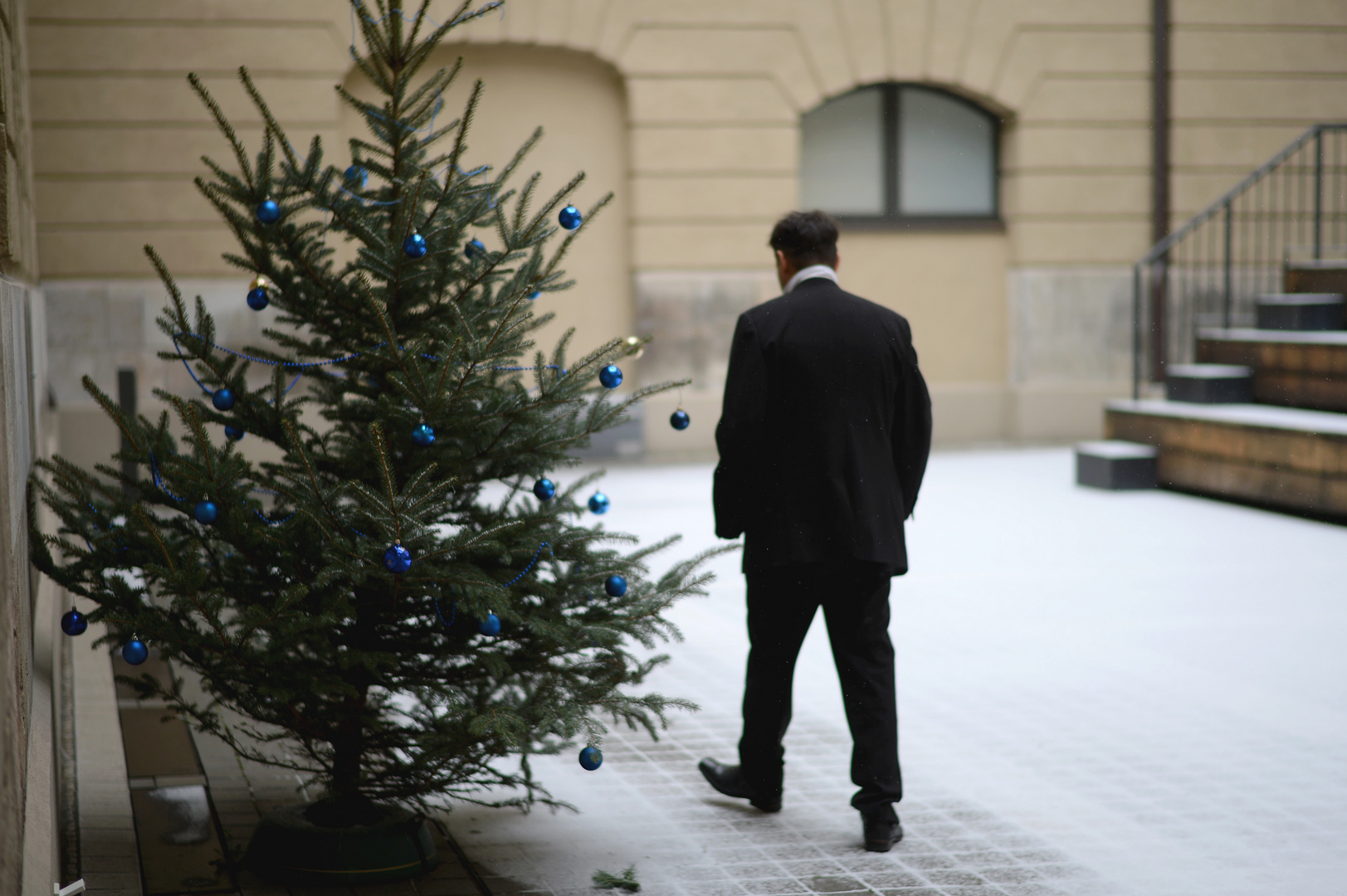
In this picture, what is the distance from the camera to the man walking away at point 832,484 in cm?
425

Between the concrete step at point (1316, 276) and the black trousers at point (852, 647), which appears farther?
the concrete step at point (1316, 276)

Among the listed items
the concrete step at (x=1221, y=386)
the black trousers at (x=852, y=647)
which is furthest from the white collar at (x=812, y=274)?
the concrete step at (x=1221, y=386)

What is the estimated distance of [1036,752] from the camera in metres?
5.29

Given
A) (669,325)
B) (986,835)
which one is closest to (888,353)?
(986,835)

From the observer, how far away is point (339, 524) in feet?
12.2

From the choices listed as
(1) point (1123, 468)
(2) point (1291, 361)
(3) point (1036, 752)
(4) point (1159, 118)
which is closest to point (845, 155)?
(4) point (1159, 118)

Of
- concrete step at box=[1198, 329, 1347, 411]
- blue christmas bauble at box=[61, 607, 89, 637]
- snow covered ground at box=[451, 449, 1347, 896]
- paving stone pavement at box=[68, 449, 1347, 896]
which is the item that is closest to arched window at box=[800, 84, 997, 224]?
concrete step at box=[1198, 329, 1347, 411]

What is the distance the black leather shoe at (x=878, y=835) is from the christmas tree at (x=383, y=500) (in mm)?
710

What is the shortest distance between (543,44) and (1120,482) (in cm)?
713

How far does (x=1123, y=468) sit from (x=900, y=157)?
5.29 m

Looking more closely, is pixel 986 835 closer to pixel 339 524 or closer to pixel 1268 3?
pixel 339 524

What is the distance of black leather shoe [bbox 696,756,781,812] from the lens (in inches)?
181

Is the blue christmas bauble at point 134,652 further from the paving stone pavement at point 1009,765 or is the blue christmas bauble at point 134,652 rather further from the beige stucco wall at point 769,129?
the beige stucco wall at point 769,129

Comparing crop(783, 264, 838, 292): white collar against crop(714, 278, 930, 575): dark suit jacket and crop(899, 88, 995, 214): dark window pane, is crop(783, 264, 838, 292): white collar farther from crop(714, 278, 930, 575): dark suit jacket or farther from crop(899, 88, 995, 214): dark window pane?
crop(899, 88, 995, 214): dark window pane
